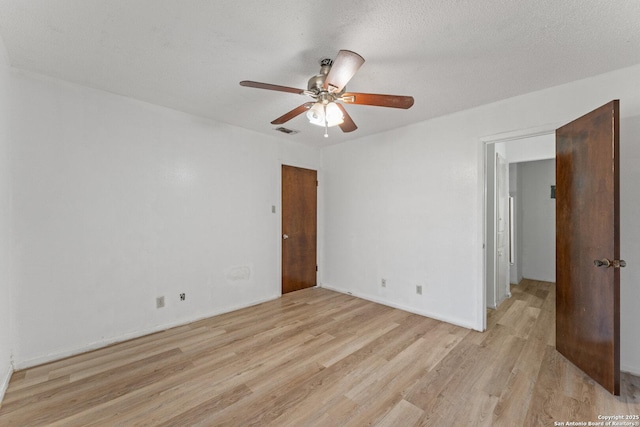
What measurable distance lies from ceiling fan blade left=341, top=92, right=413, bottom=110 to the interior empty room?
15 millimetres

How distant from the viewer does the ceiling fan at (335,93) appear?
1651mm

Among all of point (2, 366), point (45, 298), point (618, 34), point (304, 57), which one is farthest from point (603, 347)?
point (45, 298)

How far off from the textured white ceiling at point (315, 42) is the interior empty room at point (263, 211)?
17mm

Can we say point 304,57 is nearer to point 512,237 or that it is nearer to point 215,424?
point 215,424

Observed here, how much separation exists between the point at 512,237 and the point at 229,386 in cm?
509

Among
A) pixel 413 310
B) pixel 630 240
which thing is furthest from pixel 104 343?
pixel 630 240

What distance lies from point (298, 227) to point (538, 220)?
4.60m

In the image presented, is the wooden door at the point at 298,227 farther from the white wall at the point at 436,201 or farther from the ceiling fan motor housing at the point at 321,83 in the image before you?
the ceiling fan motor housing at the point at 321,83

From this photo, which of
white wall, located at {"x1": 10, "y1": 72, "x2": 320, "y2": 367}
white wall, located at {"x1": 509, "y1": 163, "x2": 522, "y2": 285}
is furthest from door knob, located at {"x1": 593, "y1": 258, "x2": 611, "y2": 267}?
white wall, located at {"x1": 10, "y1": 72, "x2": 320, "y2": 367}

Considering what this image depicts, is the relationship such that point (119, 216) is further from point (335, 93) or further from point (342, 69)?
point (342, 69)

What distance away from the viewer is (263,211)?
156 inches

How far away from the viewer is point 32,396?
1896 mm

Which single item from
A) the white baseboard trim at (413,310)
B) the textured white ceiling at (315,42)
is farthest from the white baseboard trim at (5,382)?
the white baseboard trim at (413,310)

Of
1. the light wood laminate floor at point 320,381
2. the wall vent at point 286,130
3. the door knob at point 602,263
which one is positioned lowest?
the light wood laminate floor at point 320,381
